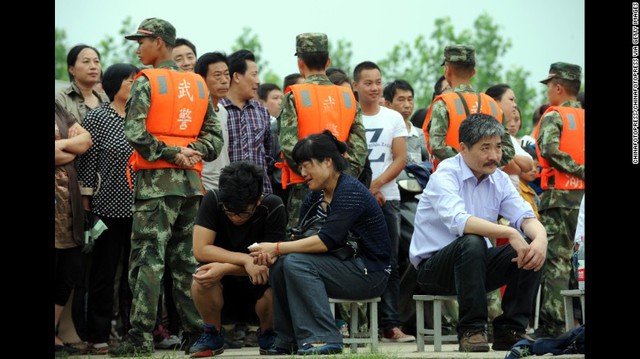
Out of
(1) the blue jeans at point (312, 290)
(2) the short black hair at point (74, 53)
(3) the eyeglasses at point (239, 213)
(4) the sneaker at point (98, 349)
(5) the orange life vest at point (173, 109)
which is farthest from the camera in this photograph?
(2) the short black hair at point (74, 53)

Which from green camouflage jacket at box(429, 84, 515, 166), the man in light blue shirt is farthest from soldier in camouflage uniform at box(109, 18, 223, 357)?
green camouflage jacket at box(429, 84, 515, 166)

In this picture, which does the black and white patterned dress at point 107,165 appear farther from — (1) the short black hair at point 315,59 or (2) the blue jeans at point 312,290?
(2) the blue jeans at point 312,290

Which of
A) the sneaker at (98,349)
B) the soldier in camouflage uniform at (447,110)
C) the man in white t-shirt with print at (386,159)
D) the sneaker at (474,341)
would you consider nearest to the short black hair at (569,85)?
the soldier in camouflage uniform at (447,110)

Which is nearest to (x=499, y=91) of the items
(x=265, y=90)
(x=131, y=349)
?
(x=265, y=90)

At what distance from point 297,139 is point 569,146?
97.0 inches

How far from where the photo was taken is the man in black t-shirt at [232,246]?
7105mm

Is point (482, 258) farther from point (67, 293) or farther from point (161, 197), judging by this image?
point (67, 293)

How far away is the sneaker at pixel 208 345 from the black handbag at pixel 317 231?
2.71ft

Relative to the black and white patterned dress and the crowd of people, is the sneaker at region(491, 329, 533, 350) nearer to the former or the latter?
the crowd of people

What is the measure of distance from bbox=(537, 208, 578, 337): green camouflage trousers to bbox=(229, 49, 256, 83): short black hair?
9.57ft

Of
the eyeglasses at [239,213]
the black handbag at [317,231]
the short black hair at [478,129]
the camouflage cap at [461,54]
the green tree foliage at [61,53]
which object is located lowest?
the black handbag at [317,231]
